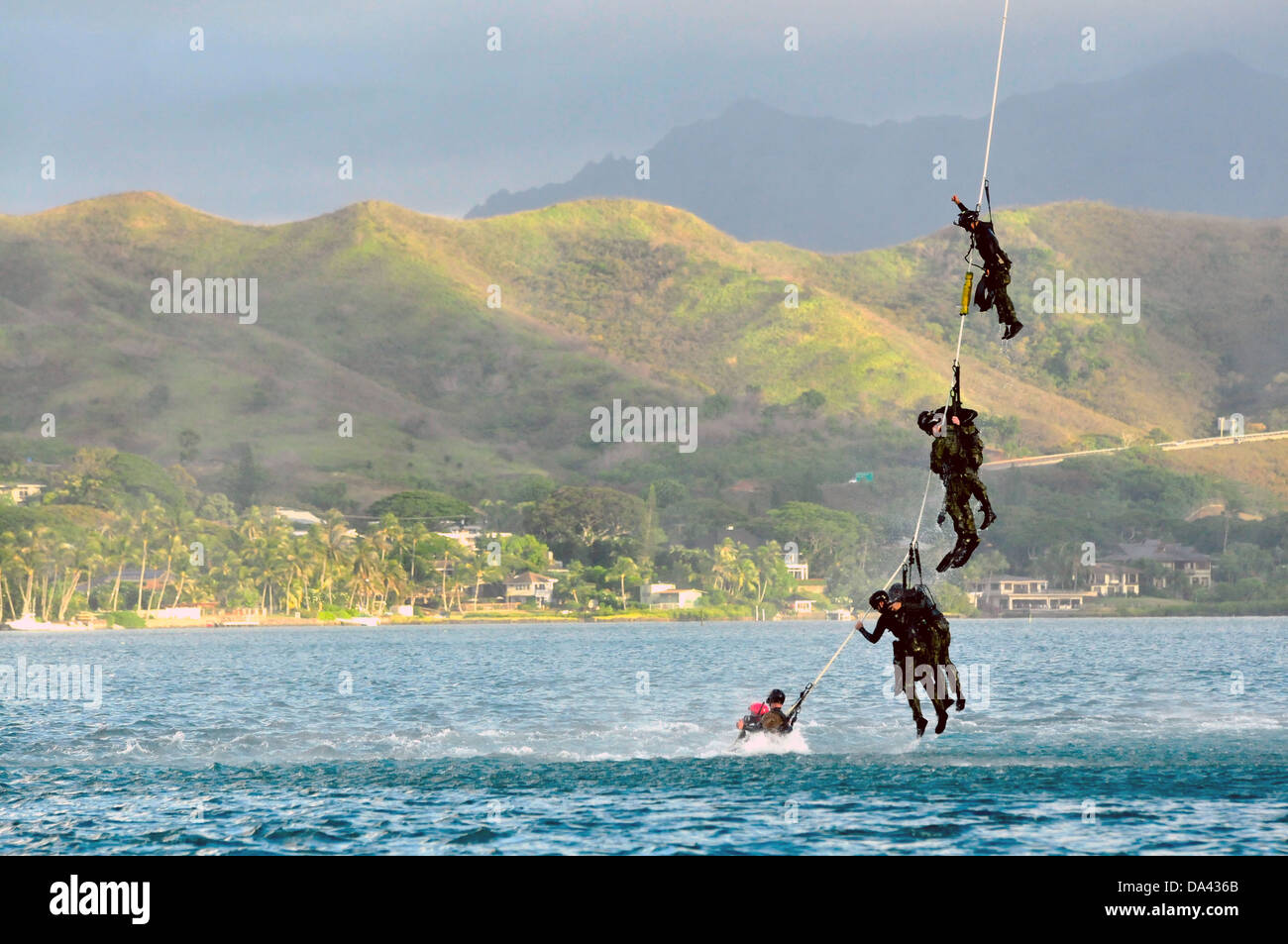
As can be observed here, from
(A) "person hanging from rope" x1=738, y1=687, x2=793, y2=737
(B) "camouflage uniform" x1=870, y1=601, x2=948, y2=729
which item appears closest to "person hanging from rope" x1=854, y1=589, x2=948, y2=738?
(B) "camouflage uniform" x1=870, y1=601, x2=948, y2=729

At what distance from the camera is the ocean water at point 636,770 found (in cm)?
3031

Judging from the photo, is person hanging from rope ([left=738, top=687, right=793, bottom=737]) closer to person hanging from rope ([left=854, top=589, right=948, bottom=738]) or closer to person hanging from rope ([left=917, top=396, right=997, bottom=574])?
person hanging from rope ([left=854, top=589, right=948, bottom=738])

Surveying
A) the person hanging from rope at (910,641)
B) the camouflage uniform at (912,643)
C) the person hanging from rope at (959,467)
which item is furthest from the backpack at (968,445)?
the camouflage uniform at (912,643)

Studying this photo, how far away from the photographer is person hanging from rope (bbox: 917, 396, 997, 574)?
2747cm

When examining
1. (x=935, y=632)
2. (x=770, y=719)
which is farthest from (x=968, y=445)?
(x=770, y=719)

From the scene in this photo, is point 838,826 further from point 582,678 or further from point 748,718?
point 582,678

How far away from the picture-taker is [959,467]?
27875mm

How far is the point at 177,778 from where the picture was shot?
39750 millimetres

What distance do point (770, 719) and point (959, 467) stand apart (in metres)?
Result: 16.6

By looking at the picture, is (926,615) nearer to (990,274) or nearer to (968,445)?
(968,445)

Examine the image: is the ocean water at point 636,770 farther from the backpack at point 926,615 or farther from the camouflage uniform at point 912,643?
the backpack at point 926,615

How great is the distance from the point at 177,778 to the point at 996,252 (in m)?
25.0

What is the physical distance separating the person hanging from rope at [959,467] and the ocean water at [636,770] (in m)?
5.86
